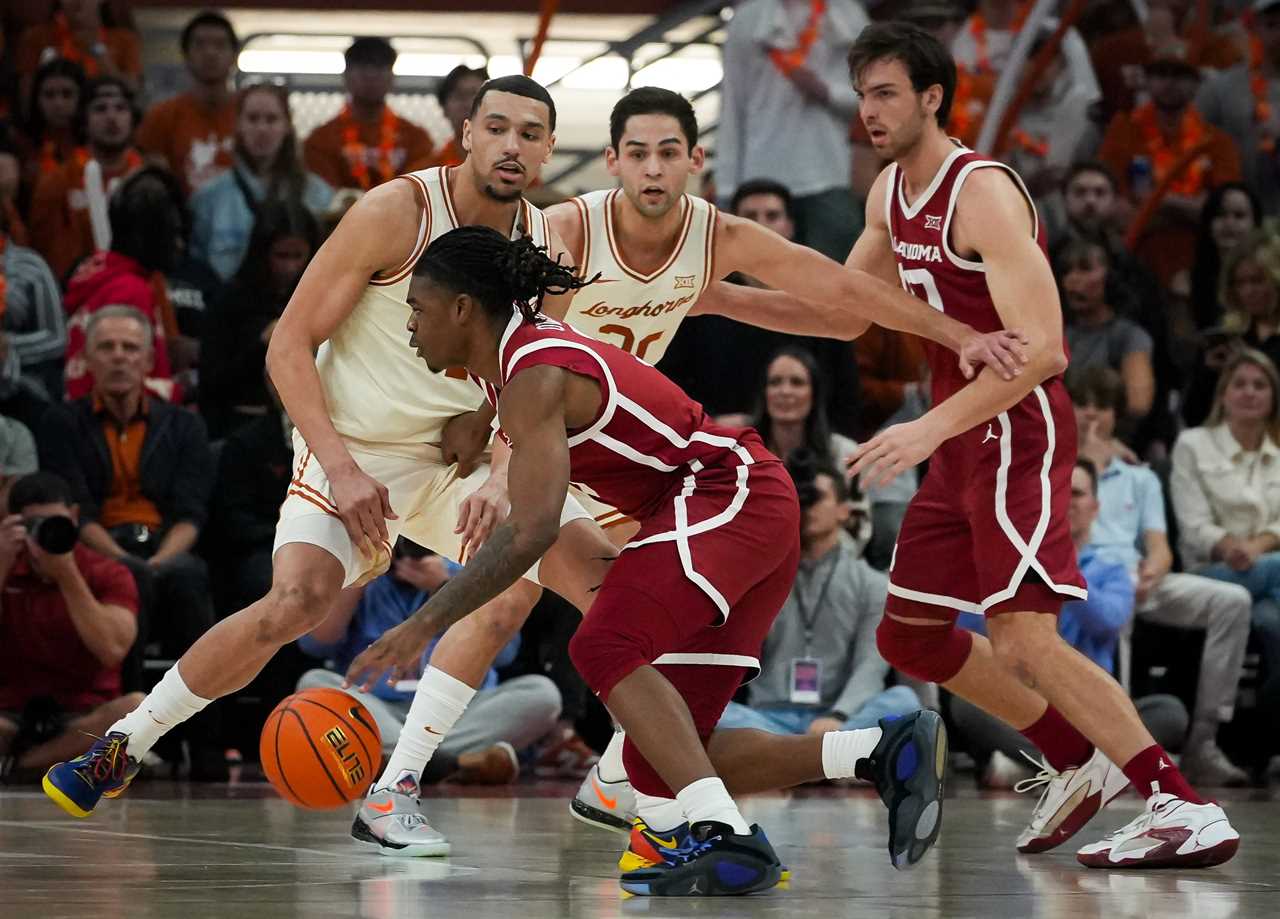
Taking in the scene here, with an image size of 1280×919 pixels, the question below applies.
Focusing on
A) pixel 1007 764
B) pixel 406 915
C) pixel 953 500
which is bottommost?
pixel 1007 764

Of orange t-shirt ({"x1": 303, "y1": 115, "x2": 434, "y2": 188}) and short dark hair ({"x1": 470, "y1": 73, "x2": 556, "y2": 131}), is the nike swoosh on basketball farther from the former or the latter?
orange t-shirt ({"x1": 303, "y1": 115, "x2": 434, "y2": 188})

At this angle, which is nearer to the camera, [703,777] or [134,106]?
[703,777]

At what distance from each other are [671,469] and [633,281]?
1441 millimetres

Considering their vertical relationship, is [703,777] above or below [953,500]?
below

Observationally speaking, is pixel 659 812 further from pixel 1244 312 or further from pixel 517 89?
pixel 1244 312

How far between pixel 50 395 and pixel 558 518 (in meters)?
5.87

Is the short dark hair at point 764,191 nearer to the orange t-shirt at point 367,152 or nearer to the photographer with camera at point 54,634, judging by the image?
the orange t-shirt at point 367,152

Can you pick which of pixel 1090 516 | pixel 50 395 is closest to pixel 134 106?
pixel 50 395

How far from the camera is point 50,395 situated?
9.78m

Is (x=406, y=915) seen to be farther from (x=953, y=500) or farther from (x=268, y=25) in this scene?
(x=268, y=25)

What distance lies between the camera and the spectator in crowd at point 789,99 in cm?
1072

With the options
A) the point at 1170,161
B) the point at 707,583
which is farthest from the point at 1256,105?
the point at 707,583

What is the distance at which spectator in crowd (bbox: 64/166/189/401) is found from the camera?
9570 mm

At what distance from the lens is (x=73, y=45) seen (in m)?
11.4
